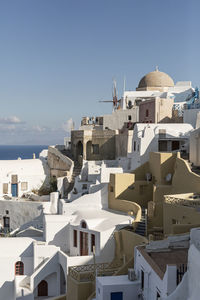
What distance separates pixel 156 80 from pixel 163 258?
123ft

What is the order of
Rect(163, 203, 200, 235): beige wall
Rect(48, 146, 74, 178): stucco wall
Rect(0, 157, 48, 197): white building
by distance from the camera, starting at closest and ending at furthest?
1. Rect(163, 203, 200, 235): beige wall
2. Rect(48, 146, 74, 178): stucco wall
3. Rect(0, 157, 48, 197): white building

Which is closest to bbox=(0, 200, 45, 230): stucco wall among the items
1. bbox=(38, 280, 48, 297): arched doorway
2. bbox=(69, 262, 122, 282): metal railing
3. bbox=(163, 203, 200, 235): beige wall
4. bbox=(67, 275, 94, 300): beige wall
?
bbox=(38, 280, 48, 297): arched doorway

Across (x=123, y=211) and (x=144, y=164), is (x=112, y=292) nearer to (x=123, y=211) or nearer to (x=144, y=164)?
(x=123, y=211)

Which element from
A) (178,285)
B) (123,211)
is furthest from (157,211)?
(178,285)

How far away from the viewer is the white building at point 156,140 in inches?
1265

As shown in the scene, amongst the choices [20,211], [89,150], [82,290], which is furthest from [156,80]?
[82,290]

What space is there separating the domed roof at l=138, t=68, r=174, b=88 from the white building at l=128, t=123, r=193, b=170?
17170 mm

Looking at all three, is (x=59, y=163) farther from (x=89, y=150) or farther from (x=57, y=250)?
(x=57, y=250)

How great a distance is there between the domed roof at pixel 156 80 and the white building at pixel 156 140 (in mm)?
17170

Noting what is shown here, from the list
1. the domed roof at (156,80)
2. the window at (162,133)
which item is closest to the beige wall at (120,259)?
the window at (162,133)

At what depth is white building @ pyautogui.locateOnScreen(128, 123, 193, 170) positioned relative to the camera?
105ft

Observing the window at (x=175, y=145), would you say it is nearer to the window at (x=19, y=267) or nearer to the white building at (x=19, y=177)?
the white building at (x=19, y=177)

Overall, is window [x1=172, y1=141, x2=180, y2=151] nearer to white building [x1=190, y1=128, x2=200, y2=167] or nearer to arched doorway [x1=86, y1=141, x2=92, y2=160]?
white building [x1=190, y1=128, x2=200, y2=167]

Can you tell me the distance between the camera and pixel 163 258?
15211 mm
